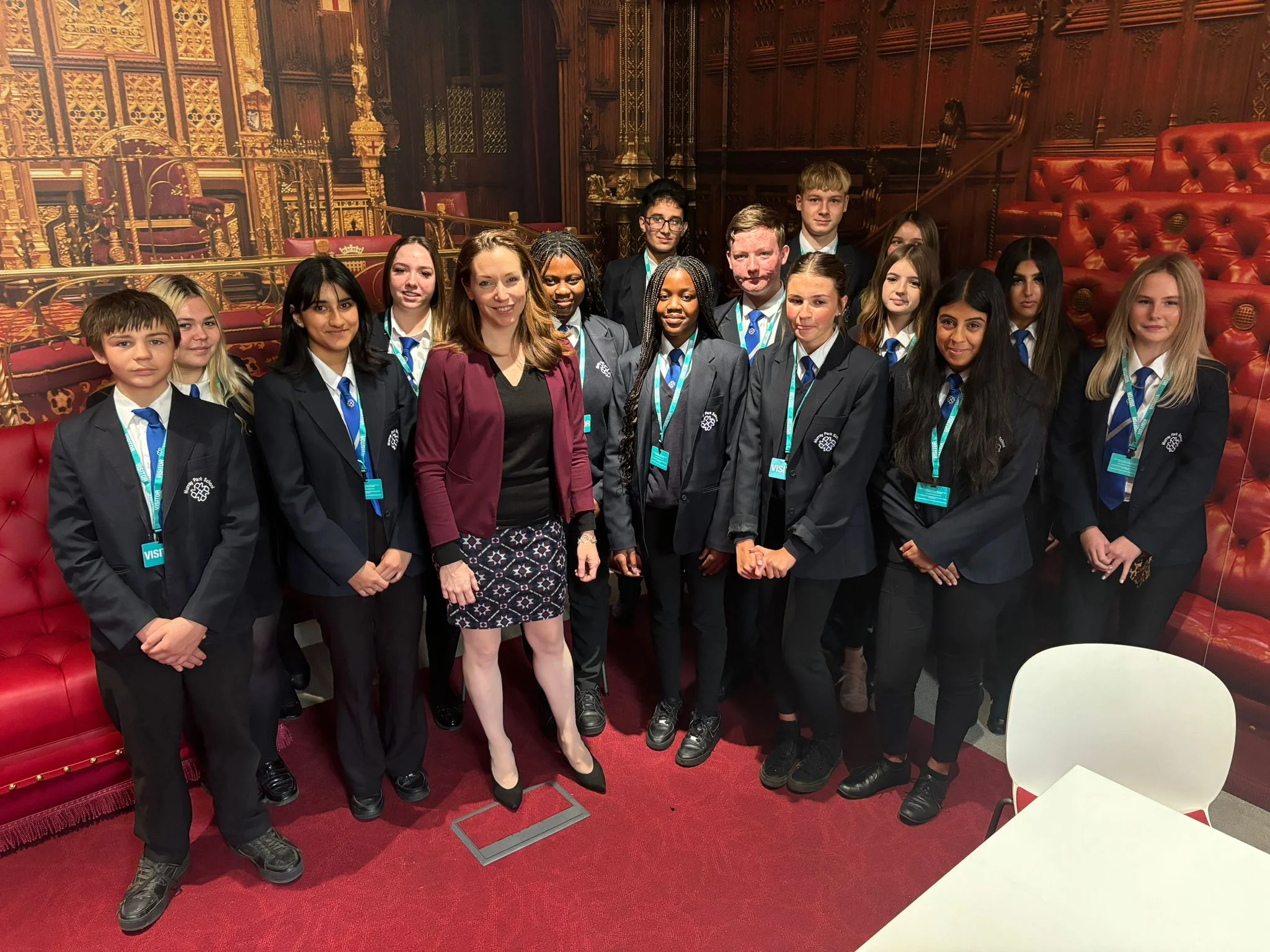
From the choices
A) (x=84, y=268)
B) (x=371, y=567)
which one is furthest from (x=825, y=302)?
(x=84, y=268)

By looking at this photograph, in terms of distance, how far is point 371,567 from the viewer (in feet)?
9.48

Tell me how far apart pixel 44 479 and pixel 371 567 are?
4.94 feet

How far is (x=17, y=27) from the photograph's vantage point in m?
3.21

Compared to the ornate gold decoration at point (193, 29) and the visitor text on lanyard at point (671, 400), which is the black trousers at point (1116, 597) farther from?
the ornate gold decoration at point (193, 29)

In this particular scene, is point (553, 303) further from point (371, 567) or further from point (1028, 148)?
point (1028, 148)

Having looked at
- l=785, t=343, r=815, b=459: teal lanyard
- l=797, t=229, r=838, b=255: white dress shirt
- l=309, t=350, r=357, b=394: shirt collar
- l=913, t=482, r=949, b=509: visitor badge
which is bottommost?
l=913, t=482, r=949, b=509: visitor badge

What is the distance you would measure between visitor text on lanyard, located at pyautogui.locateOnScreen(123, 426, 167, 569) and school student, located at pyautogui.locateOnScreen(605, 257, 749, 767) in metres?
1.46

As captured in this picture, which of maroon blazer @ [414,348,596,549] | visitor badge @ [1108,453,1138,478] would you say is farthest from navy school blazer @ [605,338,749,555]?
visitor badge @ [1108,453,1138,478]

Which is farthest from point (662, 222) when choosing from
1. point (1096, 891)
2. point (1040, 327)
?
point (1096, 891)

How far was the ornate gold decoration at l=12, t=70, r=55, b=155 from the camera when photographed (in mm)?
3258

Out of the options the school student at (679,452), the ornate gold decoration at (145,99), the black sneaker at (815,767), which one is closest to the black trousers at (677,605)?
the school student at (679,452)

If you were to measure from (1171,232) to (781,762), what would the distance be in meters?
2.36

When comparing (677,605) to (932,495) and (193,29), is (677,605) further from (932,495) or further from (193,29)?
(193,29)

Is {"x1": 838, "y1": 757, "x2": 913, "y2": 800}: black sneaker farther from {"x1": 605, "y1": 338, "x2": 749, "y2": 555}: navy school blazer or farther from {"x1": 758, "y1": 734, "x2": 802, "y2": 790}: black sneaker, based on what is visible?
{"x1": 605, "y1": 338, "x2": 749, "y2": 555}: navy school blazer
